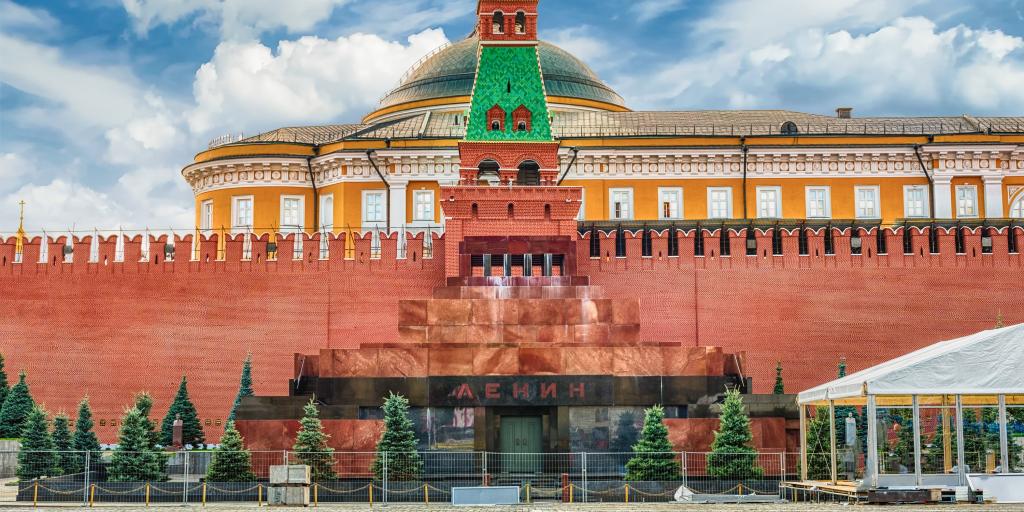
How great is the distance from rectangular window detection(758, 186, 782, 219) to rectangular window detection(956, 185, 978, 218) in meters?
5.85

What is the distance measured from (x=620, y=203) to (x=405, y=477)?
66.0 feet

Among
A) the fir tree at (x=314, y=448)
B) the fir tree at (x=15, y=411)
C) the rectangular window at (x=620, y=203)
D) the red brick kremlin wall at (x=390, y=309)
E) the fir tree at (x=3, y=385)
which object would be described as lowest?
the fir tree at (x=314, y=448)

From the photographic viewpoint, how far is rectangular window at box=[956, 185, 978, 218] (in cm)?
4700

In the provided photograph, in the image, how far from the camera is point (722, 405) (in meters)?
30.1

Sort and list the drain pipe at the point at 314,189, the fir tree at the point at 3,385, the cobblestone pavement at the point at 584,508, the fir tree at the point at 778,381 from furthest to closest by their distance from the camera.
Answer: the drain pipe at the point at 314,189 < the fir tree at the point at 3,385 < the fir tree at the point at 778,381 < the cobblestone pavement at the point at 584,508

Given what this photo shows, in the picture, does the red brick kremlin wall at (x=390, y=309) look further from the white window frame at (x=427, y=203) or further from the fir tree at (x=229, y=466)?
the fir tree at (x=229, y=466)

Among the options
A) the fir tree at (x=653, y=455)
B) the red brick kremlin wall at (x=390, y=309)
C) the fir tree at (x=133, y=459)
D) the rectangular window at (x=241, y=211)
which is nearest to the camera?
the fir tree at (x=653, y=455)

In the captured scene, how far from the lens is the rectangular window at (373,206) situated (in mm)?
47625

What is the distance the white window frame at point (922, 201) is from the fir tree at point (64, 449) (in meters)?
27.7

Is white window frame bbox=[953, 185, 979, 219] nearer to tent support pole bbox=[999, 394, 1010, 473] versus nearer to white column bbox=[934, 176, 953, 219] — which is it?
white column bbox=[934, 176, 953, 219]

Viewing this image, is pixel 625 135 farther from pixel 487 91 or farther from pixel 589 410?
pixel 589 410

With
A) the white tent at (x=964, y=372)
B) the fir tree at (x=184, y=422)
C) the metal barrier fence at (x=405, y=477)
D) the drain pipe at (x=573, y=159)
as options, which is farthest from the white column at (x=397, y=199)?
the white tent at (x=964, y=372)

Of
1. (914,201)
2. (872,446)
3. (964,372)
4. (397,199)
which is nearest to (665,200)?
(914,201)

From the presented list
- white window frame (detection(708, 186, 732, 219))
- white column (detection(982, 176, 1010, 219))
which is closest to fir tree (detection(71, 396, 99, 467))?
white window frame (detection(708, 186, 732, 219))
